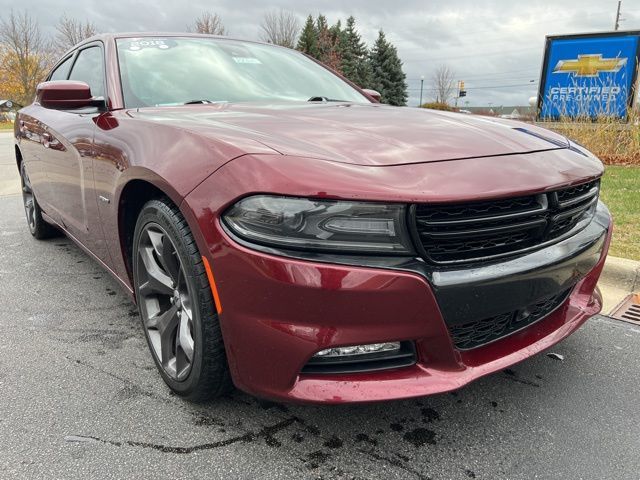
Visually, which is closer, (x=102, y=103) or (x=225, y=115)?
(x=225, y=115)

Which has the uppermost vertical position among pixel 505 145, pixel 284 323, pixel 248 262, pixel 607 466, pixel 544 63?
pixel 544 63

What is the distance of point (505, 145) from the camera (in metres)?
1.91

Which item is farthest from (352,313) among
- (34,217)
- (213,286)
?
(34,217)

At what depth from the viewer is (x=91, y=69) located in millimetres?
3219

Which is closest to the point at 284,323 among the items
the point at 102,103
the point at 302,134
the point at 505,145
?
the point at 302,134

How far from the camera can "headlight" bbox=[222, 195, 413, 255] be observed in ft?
4.88

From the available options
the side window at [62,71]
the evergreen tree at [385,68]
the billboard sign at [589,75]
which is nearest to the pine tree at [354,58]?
the evergreen tree at [385,68]

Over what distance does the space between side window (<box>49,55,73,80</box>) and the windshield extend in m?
1.25

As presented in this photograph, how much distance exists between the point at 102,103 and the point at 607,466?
8.91 feet

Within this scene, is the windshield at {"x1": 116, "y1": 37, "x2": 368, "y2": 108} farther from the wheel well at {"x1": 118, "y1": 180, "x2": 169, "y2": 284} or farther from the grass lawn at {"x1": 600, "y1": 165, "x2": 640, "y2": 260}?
the grass lawn at {"x1": 600, "y1": 165, "x2": 640, "y2": 260}

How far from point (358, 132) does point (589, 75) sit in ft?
31.9

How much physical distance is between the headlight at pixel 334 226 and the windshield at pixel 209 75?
53.3 inches

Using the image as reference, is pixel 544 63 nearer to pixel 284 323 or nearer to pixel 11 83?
pixel 284 323

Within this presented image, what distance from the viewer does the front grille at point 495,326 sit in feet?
5.59
